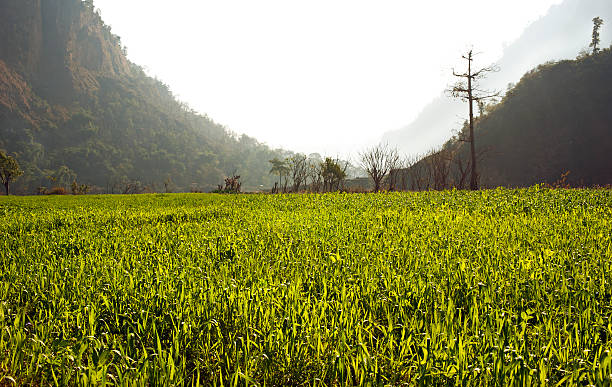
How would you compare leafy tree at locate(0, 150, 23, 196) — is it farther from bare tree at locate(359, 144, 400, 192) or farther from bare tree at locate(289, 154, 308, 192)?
bare tree at locate(359, 144, 400, 192)

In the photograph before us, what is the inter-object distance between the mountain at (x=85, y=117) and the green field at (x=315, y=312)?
98.7 metres

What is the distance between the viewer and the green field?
1350 mm

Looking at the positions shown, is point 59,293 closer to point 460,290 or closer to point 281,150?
point 460,290

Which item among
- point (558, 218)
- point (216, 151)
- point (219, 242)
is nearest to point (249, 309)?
point (219, 242)

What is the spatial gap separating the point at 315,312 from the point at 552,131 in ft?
207

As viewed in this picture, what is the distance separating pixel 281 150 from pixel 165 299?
572 feet

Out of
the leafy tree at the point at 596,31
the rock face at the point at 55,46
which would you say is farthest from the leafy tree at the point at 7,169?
the leafy tree at the point at 596,31

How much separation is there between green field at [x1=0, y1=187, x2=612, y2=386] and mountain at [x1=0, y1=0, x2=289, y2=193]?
98.7m

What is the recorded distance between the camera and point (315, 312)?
6.20ft

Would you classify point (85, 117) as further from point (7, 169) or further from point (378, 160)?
point (378, 160)

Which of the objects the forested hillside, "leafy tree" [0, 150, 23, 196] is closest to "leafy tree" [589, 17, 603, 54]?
the forested hillside

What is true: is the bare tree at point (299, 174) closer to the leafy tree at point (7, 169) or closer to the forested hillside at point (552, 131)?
the forested hillside at point (552, 131)

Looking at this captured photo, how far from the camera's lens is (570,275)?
246 centimetres

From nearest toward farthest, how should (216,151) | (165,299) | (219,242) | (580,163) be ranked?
(165,299), (219,242), (580,163), (216,151)
